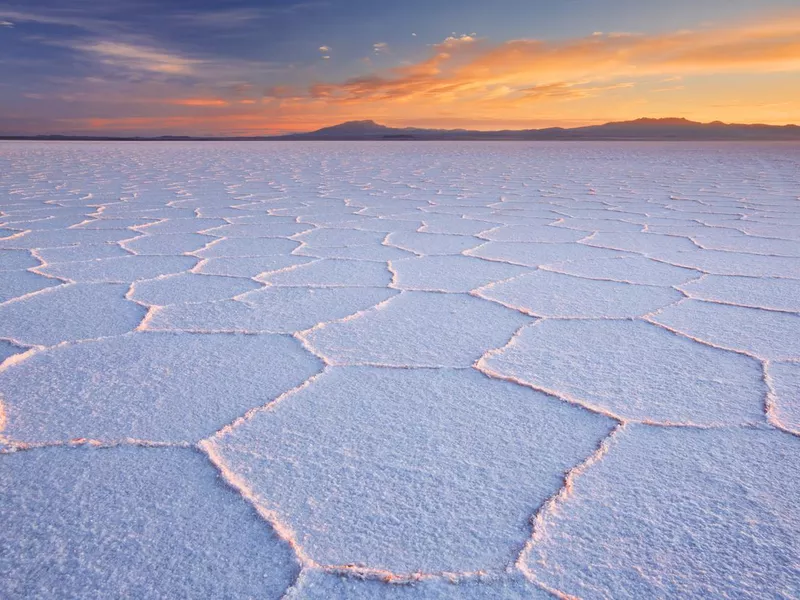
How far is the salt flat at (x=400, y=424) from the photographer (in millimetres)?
720

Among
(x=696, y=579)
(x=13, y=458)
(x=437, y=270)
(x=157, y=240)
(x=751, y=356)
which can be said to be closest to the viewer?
(x=696, y=579)

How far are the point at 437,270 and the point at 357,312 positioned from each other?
0.56 meters

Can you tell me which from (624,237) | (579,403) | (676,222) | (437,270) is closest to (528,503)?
(579,403)

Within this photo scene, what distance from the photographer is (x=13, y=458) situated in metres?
0.93

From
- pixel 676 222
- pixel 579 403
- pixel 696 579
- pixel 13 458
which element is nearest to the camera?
pixel 696 579

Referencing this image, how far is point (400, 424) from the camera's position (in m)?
1.05

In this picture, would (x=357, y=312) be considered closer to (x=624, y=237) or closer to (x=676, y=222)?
(x=624, y=237)

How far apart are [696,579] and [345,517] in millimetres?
402

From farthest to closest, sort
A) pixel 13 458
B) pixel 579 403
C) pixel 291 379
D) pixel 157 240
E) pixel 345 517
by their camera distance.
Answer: pixel 157 240
pixel 291 379
pixel 579 403
pixel 13 458
pixel 345 517

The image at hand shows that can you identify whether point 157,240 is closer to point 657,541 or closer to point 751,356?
point 751,356

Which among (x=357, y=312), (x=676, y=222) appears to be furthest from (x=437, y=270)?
(x=676, y=222)

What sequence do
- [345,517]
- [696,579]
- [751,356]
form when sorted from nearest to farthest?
[696,579], [345,517], [751,356]

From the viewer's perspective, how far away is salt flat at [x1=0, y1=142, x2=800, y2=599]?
0.72 m

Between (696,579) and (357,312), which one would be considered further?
(357,312)
